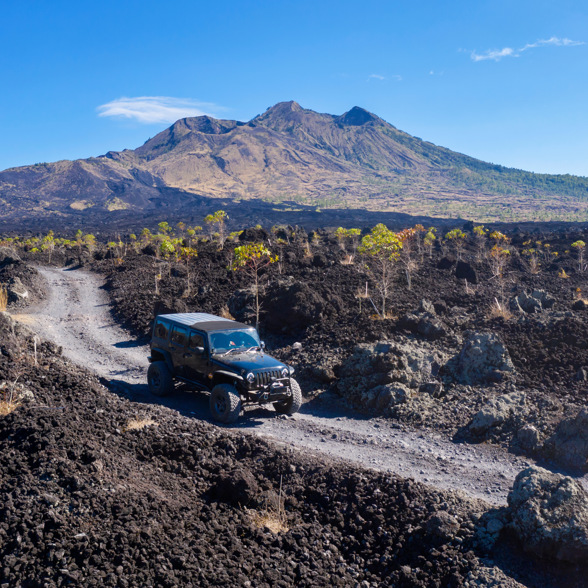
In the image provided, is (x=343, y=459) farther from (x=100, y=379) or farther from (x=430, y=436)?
(x=100, y=379)

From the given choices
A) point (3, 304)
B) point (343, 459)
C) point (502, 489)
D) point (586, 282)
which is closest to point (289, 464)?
point (343, 459)

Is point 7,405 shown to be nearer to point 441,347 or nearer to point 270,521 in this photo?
point 270,521

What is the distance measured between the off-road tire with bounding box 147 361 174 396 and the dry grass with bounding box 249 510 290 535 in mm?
5032

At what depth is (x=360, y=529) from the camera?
5312 mm

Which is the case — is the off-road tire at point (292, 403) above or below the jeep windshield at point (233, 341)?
below

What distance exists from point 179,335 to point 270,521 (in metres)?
5.23

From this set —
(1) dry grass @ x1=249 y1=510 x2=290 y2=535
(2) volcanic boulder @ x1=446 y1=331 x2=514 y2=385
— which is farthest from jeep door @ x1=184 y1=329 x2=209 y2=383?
(2) volcanic boulder @ x1=446 y1=331 x2=514 y2=385

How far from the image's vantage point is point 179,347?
385 inches

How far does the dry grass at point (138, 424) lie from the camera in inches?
291

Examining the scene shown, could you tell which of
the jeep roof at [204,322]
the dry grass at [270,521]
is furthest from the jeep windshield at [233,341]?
the dry grass at [270,521]

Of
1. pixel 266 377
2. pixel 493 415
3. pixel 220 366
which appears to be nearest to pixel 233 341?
pixel 220 366

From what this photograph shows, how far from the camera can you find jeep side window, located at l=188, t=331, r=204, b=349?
9.27m

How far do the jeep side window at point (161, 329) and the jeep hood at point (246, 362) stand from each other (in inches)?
73.4

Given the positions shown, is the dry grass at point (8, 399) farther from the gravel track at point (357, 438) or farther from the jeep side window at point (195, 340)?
the jeep side window at point (195, 340)
